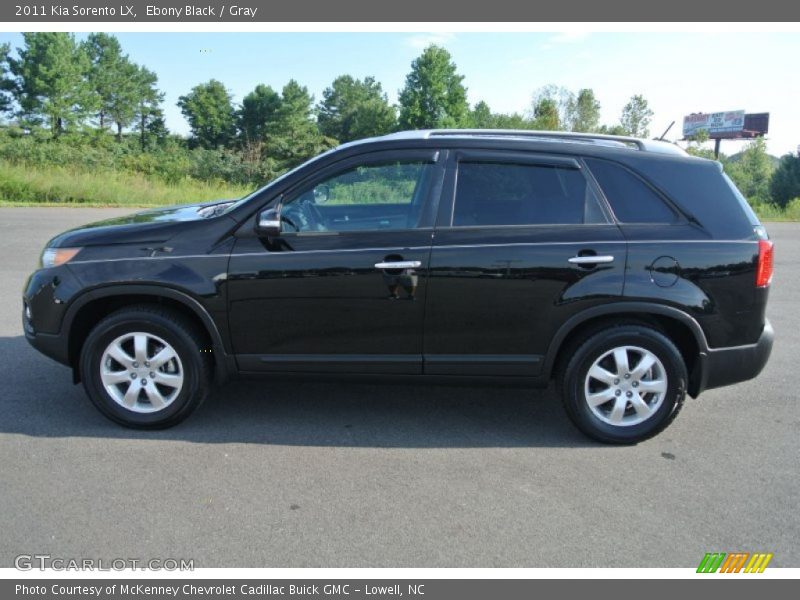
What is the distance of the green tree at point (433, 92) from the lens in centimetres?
7288

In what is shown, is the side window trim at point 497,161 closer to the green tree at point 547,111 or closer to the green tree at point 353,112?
the green tree at point 547,111

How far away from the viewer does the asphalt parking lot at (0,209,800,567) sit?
309 centimetres

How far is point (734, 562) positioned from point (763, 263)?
1.88m

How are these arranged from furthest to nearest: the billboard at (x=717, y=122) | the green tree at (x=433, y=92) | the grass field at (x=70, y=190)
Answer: the billboard at (x=717, y=122) < the green tree at (x=433, y=92) < the grass field at (x=70, y=190)

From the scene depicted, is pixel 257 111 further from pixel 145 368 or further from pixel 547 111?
pixel 145 368

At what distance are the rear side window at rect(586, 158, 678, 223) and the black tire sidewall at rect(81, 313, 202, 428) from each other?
2.76 meters

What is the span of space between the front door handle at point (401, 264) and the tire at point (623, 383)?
1.12 m

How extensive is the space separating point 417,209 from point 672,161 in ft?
5.33

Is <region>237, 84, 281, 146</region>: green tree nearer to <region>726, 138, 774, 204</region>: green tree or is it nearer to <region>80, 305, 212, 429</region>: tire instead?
<region>726, 138, 774, 204</region>: green tree

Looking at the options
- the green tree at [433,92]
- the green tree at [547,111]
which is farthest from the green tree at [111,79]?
the green tree at [547,111]

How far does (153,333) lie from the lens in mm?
4227

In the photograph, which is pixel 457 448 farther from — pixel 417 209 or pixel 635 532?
pixel 417 209

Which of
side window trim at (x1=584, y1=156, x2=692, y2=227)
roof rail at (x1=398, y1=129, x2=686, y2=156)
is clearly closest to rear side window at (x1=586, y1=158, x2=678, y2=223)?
side window trim at (x1=584, y1=156, x2=692, y2=227)
